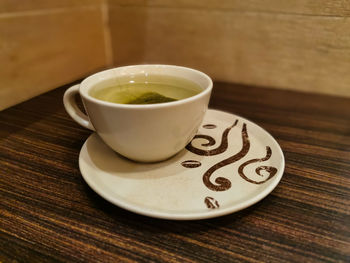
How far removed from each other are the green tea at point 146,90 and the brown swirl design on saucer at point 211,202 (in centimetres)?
15

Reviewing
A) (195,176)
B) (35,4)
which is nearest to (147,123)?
(195,176)

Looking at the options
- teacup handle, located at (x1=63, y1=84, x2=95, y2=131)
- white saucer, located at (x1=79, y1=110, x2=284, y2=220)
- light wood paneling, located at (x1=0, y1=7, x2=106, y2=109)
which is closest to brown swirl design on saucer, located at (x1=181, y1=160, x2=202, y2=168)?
white saucer, located at (x1=79, y1=110, x2=284, y2=220)

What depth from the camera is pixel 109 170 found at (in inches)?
13.0

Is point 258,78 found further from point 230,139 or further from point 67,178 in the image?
point 67,178

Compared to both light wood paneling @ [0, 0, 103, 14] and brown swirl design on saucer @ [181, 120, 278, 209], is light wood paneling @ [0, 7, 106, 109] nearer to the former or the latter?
light wood paneling @ [0, 0, 103, 14]

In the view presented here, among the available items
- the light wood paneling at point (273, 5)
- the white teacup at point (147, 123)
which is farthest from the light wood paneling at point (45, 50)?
the white teacup at point (147, 123)

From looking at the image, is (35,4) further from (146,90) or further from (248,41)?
(248,41)

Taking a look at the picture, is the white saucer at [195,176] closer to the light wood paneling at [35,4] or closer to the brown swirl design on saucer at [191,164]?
the brown swirl design on saucer at [191,164]

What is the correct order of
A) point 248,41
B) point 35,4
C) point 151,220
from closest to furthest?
1. point 151,220
2. point 35,4
3. point 248,41

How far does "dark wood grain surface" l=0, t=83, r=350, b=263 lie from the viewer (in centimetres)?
24

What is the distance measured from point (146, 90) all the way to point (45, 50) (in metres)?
0.37

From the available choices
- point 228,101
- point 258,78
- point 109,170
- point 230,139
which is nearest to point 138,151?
point 109,170

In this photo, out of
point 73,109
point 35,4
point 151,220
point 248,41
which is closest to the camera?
point 151,220

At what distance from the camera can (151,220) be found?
0.28m
